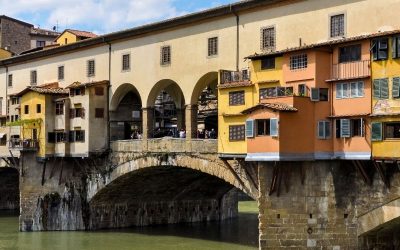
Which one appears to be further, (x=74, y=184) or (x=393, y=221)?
(x=74, y=184)

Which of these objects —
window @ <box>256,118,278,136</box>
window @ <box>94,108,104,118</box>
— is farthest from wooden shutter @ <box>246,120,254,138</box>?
window @ <box>94,108,104,118</box>

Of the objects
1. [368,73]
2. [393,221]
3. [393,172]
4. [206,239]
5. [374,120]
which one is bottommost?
[206,239]

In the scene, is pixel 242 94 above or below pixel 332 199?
above

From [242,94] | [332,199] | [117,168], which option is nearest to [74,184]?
[117,168]

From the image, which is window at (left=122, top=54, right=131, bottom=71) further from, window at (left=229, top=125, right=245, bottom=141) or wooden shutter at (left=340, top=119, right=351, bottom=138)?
wooden shutter at (left=340, top=119, right=351, bottom=138)

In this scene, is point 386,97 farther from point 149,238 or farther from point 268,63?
point 149,238

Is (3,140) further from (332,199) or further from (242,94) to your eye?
(332,199)

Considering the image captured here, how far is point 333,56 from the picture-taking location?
28.2 metres

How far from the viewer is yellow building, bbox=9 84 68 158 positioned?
45.6 meters

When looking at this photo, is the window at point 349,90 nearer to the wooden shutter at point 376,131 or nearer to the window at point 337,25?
the wooden shutter at point 376,131

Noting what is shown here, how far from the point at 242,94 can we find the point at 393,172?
8703 millimetres


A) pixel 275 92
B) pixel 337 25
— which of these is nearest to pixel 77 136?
pixel 275 92

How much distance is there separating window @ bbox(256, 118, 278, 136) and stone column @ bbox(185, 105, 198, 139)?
8.96 m

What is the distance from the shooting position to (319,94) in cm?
2816
